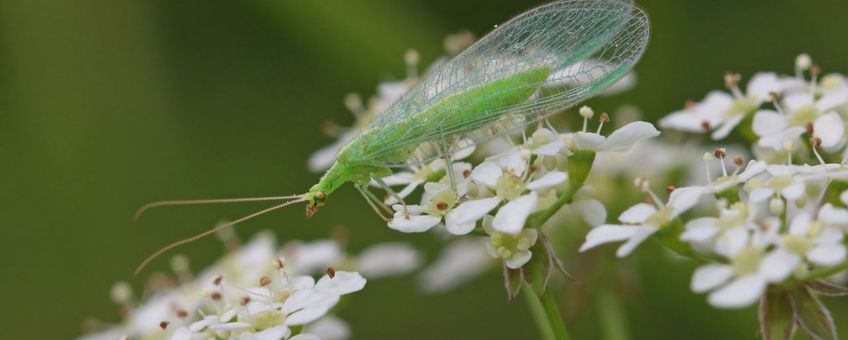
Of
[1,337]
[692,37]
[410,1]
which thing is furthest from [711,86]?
[1,337]

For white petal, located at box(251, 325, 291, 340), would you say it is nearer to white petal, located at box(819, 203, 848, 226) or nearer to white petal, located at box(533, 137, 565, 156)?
white petal, located at box(533, 137, 565, 156)

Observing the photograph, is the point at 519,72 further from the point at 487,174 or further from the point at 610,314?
the point at 610,314

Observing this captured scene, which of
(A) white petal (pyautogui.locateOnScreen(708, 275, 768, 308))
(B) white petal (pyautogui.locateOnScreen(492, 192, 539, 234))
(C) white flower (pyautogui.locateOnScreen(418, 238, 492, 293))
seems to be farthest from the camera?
(C) white flower (pyautogui.locateOnScreen(418, 238, 492, 293))

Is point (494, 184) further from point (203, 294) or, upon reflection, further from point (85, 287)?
point (85, 287)

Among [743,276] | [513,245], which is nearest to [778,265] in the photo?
[743,276]

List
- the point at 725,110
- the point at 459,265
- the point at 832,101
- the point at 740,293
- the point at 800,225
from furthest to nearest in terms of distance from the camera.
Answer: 1. the point at 459,265
2. the point at 725,110
3. the point at 832,101
4. the point at 800,225
5. the point at 740,293

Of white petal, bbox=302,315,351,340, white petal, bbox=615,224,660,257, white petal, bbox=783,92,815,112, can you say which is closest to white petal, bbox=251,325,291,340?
white petal, bbox=302,315,351,340
